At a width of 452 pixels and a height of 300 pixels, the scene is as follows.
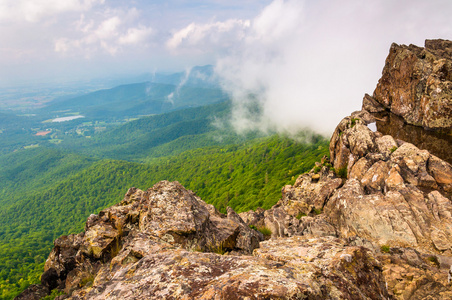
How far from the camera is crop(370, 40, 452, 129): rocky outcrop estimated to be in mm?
40969

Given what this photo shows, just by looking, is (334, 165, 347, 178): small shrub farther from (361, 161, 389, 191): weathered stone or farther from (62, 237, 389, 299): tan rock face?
(62, 237, 389, 299): tan rock face

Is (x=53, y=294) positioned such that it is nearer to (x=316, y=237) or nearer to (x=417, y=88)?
(x=316, y=237)

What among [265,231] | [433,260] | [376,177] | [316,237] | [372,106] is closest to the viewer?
[316,237]

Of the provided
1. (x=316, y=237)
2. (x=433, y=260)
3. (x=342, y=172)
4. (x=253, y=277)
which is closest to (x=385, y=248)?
(x=433, y=260)

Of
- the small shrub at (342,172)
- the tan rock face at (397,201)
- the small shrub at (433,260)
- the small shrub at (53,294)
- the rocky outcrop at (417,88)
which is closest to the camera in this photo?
the small shrub at (433,260)

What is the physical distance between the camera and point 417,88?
1795 inches

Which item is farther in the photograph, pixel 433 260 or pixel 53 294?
pixel 53 294

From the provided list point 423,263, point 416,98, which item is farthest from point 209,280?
point 416,98

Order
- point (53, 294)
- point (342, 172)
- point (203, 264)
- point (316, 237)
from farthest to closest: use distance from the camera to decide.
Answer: point (342, 172) < point (53, 294) < point (316, 237) < point (203, 264)

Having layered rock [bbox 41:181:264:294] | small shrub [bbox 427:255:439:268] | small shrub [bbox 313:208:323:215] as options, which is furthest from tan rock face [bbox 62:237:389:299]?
small shrub [bbox 313:208:323:215]

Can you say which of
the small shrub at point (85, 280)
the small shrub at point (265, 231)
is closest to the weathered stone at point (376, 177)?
the small shrub at point (265, 231)

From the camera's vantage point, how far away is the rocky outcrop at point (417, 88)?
4097 centimetres

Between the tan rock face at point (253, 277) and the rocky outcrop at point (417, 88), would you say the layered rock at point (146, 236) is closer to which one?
the tan rock face at point (253, 277)

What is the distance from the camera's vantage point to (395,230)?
22750mm
